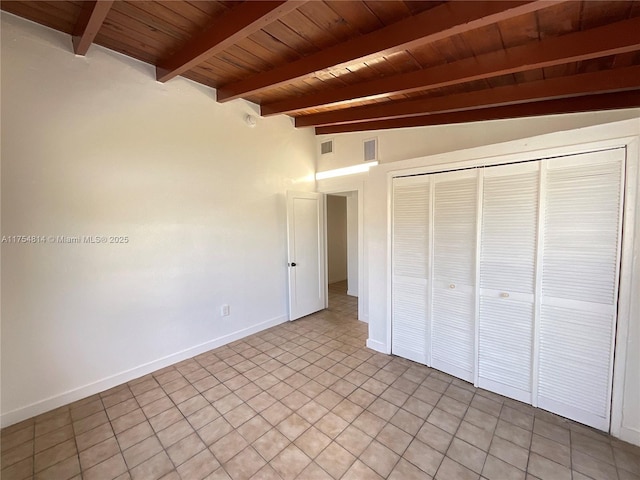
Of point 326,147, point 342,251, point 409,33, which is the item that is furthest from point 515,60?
point 342,251

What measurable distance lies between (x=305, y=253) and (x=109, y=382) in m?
2.81

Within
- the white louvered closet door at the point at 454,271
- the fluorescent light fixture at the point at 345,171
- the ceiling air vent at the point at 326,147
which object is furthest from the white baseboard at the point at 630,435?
the ceiling air vent at the point at 326,147

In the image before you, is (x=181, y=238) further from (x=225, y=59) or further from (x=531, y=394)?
(x=531, y=394)

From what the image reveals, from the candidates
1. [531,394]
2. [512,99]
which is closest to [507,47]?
[512,99]

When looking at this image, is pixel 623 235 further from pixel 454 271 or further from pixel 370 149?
pixel 370 149

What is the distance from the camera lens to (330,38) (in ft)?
6.78

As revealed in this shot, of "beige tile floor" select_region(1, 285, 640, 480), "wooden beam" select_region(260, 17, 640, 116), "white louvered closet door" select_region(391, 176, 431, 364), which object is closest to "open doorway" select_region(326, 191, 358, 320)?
"white louvered closet door" select_region(391, 176, 431, 364)

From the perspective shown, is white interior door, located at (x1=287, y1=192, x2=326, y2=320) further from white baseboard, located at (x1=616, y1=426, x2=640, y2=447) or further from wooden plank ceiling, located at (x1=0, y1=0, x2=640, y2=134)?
white baseboard, located at (x1=616, y1=426, x2=640, y2=447)

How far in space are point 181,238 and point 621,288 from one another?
154 inches

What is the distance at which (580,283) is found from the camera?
2.04 m

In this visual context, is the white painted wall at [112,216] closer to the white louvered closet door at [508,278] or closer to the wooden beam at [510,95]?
the wooden beam at [510,95]

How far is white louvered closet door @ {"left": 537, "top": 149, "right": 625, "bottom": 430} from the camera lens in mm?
1933

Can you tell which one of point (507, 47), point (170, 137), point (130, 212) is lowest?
point (130, 212)

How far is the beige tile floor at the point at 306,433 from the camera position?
174 cm
